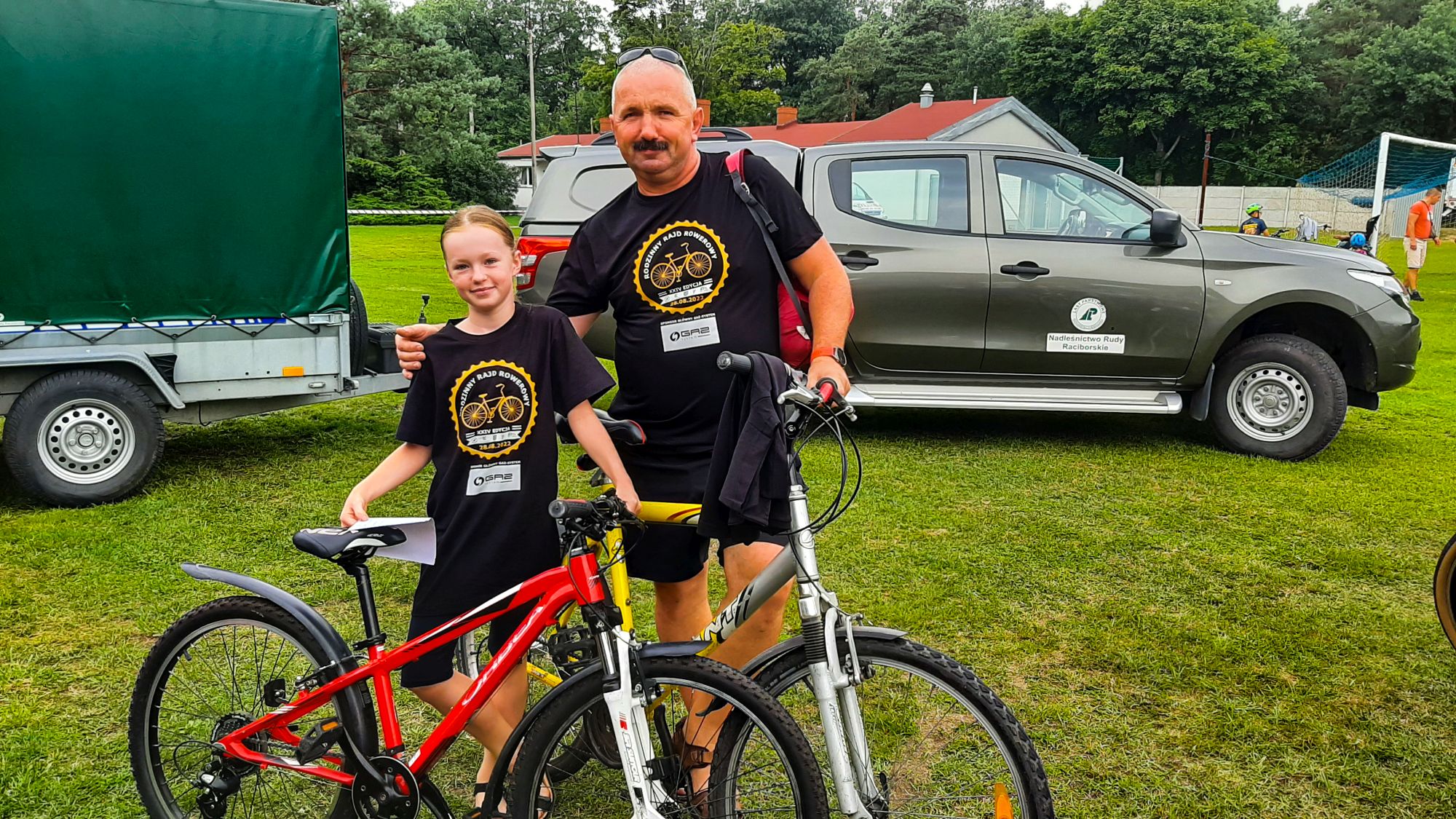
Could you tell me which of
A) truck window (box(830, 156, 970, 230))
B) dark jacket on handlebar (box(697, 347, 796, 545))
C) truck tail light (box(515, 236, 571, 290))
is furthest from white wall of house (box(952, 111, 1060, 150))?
dark jacket on handlebar (box(697, 347, 796, 545))

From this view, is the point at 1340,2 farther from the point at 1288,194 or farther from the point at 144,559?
the point at 144,559

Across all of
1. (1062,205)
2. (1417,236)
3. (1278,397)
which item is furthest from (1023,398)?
(1417,236)

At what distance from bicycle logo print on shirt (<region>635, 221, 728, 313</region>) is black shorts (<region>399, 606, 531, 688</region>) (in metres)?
0.84

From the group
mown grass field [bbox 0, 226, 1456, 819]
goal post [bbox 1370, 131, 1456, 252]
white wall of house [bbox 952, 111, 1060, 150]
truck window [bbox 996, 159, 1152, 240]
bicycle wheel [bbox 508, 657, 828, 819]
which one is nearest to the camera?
bicycle wheel [bbox 508, 657, 828, 819]

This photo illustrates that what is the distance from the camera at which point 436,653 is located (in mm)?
2635

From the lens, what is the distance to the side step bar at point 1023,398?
23.4 feet

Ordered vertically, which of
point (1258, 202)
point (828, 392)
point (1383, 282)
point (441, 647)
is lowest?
point (441, 647)

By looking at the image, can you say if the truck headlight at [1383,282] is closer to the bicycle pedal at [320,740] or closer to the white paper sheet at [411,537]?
the white paper sheet at [411,537]

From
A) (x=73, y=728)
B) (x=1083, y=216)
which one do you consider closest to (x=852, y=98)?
(x=1083, y=216)

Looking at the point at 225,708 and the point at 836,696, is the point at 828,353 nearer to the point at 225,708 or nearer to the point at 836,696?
the point at 836,696

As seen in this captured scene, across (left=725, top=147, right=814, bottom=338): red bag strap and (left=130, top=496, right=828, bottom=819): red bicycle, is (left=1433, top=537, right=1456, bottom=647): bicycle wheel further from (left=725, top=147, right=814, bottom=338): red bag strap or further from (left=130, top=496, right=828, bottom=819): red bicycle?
(left=130, top=496, right=828, bottom=819): red bicycle

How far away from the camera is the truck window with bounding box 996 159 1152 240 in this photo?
7.24 meters

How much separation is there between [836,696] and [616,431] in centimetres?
87

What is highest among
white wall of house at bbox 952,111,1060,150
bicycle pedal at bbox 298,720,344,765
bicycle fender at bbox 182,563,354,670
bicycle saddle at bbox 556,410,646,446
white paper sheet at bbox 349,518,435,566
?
white wall of house at bbox 952,111,1060,150
